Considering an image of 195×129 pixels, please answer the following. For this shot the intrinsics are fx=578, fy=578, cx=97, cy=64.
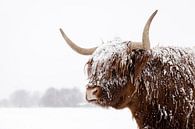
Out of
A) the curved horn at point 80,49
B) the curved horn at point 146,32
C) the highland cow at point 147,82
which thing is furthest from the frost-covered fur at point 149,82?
the curved horn at point 80,49

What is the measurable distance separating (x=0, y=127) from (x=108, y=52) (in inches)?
494

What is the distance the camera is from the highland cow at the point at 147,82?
6.35m

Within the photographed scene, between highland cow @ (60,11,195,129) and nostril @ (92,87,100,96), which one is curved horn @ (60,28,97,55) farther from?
nostril @ (92,87,100,96)

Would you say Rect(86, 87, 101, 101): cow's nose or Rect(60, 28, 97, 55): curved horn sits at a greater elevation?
Rect(60, 28, 97, 55): curved horn

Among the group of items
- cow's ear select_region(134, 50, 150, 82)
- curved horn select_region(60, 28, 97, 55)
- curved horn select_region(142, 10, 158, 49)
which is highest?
curved horn select_region(142, 10, 158, 49)

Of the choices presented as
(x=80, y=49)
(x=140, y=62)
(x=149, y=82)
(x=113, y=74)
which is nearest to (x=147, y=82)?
(x=149, y=82)

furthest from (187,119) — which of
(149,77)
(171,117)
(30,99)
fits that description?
(30,99)

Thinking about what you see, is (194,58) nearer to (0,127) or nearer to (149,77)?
(149,77)

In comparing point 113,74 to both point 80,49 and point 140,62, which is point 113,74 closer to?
point 140,62

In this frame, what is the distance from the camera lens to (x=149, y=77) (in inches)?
259

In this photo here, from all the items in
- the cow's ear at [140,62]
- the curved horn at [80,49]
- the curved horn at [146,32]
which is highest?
the curved horn at [146,32]

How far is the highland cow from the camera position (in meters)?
6.35

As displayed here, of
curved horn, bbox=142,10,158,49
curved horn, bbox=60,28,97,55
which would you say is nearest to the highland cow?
curved horn, bbox=142,10,158,49

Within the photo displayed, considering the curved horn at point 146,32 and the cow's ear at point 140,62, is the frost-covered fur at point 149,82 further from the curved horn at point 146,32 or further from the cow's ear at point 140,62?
the curved horn at point 146,32
